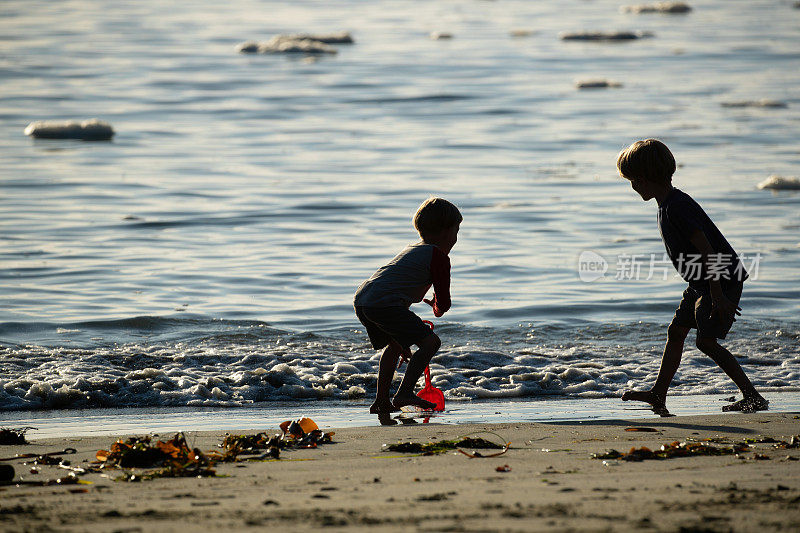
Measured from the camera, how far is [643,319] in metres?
9.36

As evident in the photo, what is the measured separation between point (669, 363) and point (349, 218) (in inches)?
313

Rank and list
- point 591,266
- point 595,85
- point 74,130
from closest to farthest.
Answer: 1. point 591,266
2. point 74,130
3. point 595,85

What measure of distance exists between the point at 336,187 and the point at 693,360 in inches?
345

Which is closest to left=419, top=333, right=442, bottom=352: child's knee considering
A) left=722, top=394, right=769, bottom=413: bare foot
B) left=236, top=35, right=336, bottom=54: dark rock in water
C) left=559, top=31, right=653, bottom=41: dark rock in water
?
left=722, top=394, right=769, bottom=413: bare foot

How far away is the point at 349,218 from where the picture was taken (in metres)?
13.7

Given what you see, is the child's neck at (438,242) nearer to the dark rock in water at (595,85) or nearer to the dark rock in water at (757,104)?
the dark rock in water at (757,104)

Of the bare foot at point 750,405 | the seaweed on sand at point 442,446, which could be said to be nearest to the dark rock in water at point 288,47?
the bare foot at point 750,405

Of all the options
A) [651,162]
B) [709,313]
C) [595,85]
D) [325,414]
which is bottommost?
[325,414]

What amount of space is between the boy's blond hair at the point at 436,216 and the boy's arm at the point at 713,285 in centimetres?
135

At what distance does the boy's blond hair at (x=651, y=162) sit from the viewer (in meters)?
5.86

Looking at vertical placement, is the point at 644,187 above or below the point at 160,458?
above

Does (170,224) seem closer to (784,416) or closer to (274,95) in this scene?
(784,416)

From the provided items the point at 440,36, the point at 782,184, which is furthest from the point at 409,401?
the point at 440,36

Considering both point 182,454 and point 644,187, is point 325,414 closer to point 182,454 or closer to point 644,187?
point 182,454
